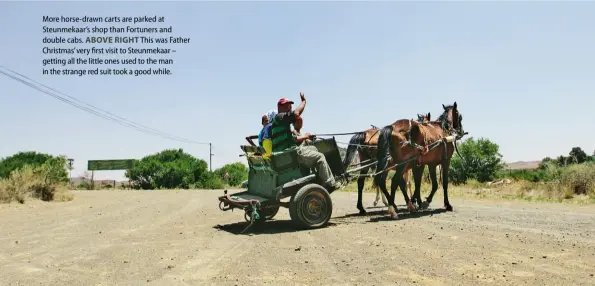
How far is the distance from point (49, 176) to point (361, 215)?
14.5 m

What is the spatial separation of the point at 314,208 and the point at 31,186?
45.7 ft

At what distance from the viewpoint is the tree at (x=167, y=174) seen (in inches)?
1793

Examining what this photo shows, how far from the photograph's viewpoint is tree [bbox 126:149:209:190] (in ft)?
149

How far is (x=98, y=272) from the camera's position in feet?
17.1

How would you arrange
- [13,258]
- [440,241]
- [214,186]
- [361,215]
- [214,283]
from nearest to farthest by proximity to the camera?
[214,283]
[13,258]
[440,241]
[361,215]
[214,186]

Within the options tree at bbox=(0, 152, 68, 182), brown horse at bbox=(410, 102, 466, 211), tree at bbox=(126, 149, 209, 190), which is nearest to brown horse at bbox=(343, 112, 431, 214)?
brown horse at bbox=(410, 102, 466, 211)

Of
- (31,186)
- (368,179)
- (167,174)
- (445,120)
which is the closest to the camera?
(445,120)

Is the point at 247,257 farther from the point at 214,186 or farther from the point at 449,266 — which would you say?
the point at 214,186

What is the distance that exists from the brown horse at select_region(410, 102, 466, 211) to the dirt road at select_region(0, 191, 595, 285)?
1791mm

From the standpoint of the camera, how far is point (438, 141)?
10992mm

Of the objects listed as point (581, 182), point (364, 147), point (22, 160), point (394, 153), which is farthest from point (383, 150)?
point (22, 160)

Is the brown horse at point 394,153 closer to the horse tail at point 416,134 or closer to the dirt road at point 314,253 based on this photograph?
the horse tail at point 416,134

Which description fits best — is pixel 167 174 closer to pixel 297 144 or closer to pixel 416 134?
pixel 416 134

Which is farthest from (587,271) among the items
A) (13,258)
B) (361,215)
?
(13,258)
